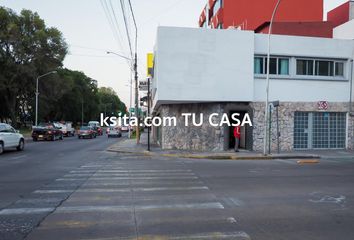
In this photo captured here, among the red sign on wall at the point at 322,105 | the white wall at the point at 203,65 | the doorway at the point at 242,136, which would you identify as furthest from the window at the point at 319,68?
the doorway at the point at 242,136

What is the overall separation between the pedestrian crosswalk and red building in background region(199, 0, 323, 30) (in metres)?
29.5

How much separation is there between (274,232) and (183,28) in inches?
702

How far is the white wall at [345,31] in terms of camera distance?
27.5m

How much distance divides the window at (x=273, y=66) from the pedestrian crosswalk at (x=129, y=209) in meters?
13.7

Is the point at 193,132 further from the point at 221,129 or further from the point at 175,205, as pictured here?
the point at 175,205

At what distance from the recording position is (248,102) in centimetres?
2370

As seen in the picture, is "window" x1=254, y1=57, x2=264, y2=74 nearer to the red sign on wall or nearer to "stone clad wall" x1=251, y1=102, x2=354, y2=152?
"stone clad wall" x1=251, y1=102, x2=354, y2=152

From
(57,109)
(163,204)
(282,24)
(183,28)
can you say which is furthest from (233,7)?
(57,109)

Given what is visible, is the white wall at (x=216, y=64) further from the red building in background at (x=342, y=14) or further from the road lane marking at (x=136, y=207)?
the road lane marking at (x=136, y=207)

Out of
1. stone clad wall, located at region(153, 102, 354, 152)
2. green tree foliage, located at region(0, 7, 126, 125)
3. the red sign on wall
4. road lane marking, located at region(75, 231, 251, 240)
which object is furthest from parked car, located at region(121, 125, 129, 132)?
road lane marking, located at region(75, 231, 251, 240)

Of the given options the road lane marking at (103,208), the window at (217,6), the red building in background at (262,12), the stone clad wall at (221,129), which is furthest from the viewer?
the window at (217,6)

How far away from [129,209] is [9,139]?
1753cm

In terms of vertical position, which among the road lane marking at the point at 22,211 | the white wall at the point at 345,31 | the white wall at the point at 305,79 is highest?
the white wall at the point at 345,31

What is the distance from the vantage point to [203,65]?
75.0ft
